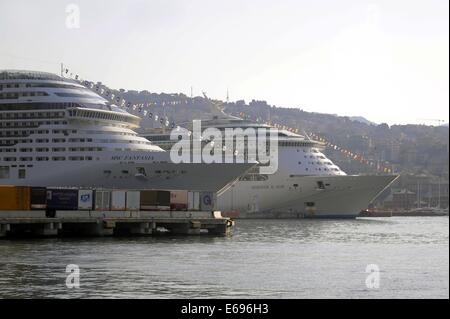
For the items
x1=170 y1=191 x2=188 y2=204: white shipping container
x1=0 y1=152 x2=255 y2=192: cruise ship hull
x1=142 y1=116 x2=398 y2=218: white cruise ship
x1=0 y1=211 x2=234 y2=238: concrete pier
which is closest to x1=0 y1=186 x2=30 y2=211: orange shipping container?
x1=0 y1=211 x2=234 y2=238: concrete pier

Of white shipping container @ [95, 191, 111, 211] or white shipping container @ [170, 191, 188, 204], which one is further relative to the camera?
white shipping container @ [170, 191, 188, 204]

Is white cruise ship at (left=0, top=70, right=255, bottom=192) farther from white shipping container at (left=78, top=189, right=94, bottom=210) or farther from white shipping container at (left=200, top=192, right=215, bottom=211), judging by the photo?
white shipping container at (left=78, top=189, right=94, bottom=210)

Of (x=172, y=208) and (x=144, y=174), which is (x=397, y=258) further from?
(x=144, y=174)

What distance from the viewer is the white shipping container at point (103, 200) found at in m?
56.8

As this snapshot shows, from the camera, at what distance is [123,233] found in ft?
188

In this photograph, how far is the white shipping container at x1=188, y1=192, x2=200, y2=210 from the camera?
60844mm

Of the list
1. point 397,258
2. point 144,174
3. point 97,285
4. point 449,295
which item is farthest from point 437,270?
point 144,174

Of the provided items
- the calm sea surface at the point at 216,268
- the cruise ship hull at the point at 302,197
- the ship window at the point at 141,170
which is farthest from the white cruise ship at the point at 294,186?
the calm sea surface at the point at 216,268

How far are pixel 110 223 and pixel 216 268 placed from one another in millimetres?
18668

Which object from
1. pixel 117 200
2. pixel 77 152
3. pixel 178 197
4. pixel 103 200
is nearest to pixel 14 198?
pixel 103 200

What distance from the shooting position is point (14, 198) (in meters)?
53.4

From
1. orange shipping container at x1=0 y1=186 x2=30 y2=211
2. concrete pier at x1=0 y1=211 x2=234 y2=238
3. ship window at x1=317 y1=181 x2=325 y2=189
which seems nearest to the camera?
concrete pier at x1=0 y1=211 x2=234 y2=238

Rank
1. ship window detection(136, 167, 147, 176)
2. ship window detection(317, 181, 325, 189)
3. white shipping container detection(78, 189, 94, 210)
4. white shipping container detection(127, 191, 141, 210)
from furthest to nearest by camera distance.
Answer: ship window detection(317, 181, 325, 189)
ship window detection(136, 167, 147, 176)
white shipping container detection(127, 191, 141, 210)
white shipping container detection(78, 189, 94, 210)

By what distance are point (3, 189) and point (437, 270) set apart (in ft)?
84.9
